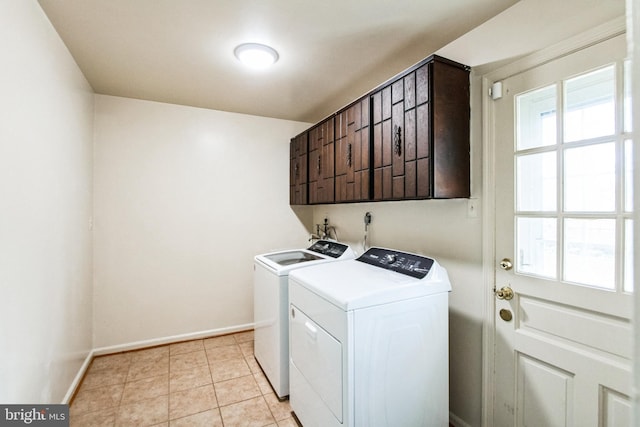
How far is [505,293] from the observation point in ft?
5.17

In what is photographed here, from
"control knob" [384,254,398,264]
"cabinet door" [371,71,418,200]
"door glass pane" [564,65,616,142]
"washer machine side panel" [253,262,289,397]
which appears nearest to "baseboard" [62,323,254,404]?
"washer machine side panel" [253,262,289,397]

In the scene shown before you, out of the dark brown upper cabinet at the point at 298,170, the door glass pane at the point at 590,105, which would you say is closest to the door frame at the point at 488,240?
the door glass pane at the point at 590,105

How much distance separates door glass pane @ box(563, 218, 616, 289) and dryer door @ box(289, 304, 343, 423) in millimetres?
1128

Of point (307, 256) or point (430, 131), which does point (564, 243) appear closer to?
point (430, 131)

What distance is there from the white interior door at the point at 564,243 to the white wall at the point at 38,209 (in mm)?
2397

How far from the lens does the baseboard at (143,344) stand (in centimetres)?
228

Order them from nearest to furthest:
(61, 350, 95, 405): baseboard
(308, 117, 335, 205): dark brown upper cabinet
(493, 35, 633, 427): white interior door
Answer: (493, 35, 633, 427): white interior door
(61, 350, 95, 405): baseboard
(308, 117, 335, 205): dark brown upper cabinet

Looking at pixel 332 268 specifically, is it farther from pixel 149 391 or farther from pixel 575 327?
pixel 149 391

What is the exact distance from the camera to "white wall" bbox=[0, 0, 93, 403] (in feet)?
4.31

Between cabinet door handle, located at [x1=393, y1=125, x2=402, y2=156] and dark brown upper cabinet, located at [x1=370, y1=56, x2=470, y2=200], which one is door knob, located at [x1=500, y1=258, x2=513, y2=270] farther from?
cabinet door handle, located at [x1=393, y1=125, x2=402, y2=156]

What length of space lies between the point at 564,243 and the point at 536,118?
626mm

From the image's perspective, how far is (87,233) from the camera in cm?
253

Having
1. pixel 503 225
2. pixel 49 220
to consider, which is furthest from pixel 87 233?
pixel 503 225

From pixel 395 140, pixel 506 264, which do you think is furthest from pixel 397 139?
pixel 506 264
